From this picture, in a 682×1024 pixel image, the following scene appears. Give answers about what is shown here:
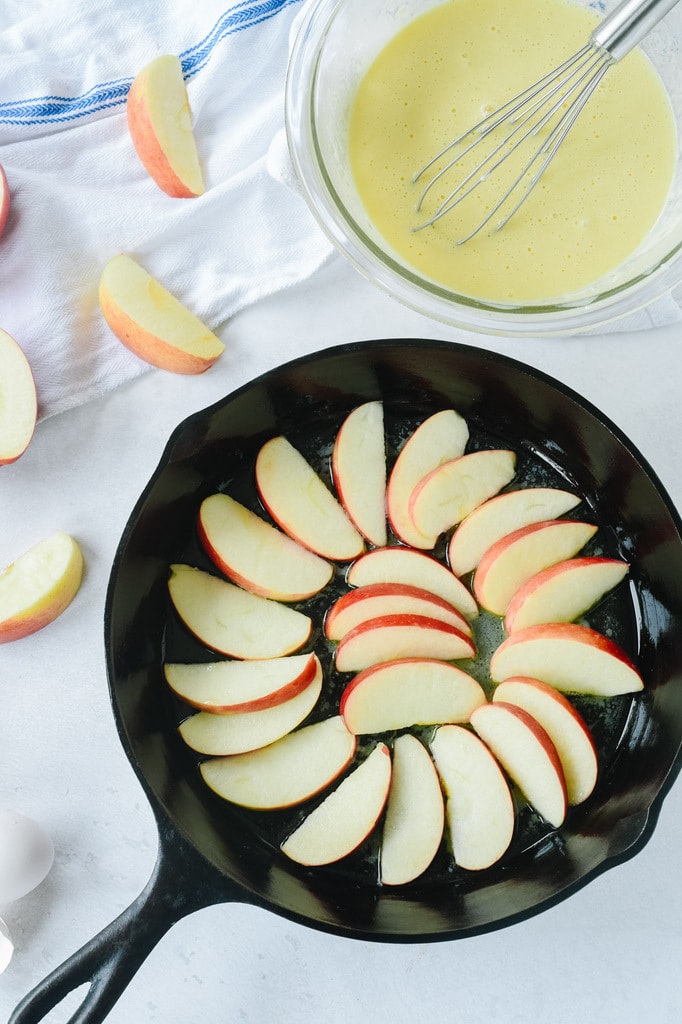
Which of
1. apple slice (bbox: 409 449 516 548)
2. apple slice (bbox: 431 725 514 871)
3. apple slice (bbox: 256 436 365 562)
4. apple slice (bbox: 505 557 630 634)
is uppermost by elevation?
apple slice (bbox: 256 436 365 562)

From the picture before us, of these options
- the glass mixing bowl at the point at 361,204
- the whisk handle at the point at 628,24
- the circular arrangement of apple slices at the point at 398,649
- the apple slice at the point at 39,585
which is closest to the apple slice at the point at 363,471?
the circular arrangement of apple slices at the point at 398,649

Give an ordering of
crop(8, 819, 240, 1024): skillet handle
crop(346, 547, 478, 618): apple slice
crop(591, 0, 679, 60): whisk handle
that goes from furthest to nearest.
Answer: crop(346, 547, 478, 618): apple slice
crop(8, 819, 240, 1024): skillet handle
crop(591, 0, 679, 60): whisk handle

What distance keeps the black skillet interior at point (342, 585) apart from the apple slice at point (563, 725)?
53mm

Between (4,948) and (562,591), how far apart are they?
840mm

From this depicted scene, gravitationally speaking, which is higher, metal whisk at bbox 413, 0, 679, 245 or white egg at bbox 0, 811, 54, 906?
metal whisk at bbox 413, 0, 679, 245

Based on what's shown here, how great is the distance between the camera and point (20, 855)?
1.16m

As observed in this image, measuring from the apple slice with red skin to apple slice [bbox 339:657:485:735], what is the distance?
137 millimetres

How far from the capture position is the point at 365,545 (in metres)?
1.24

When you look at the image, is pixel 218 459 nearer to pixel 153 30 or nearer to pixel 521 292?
pixel 521 292

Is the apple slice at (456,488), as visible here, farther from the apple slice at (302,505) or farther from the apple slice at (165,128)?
the apple slice at (165,128)

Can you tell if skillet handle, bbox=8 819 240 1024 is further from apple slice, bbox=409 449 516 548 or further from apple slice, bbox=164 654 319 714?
apple slice, bbox=409 449 516 548

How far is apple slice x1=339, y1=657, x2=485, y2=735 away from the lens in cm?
116

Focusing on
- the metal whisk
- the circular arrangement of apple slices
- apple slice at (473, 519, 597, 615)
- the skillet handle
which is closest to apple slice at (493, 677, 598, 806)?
the circular arrangement of apple slices

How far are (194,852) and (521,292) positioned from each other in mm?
717
